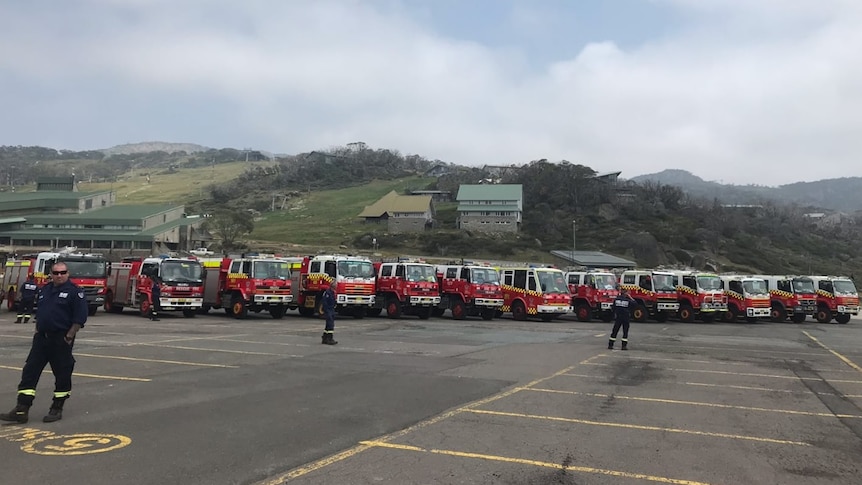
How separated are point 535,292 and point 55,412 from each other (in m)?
22.6

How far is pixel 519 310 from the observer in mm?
28828

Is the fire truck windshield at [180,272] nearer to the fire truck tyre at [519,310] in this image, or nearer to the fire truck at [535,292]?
the fire truck at [535,292]

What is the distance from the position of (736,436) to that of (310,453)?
4.99m

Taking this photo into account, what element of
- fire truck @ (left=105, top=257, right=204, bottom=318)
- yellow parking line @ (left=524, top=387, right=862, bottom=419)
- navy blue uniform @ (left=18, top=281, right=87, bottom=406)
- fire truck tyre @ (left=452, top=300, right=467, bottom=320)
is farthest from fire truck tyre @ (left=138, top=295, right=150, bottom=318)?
yellow parking line @ (left=524, top=387, right=862, bottom=419)

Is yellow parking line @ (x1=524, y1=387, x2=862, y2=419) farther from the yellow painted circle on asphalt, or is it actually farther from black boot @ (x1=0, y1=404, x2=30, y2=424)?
black boot @ (x1=0, y1=404, x2=30, y2=424)

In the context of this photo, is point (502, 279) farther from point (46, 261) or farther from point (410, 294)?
point (46, 261)

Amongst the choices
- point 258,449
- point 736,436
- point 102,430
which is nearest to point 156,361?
point 102,430

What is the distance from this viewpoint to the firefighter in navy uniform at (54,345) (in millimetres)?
7246

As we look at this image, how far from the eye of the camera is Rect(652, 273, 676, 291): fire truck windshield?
30.0 metres

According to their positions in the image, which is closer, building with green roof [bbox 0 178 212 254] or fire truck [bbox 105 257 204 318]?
fire truck [bbox 105 257 204 318]

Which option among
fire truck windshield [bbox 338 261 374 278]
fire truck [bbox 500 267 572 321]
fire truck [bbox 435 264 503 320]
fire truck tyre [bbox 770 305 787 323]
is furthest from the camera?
fire truck tyre [bbox 770 305 787 323]

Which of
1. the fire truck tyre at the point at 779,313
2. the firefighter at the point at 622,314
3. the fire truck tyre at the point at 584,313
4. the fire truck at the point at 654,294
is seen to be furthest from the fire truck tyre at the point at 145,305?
the fire truck tyre at the point at 779,313

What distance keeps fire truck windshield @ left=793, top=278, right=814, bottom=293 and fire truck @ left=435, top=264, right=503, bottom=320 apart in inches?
637

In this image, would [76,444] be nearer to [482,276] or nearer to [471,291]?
[471,291]
